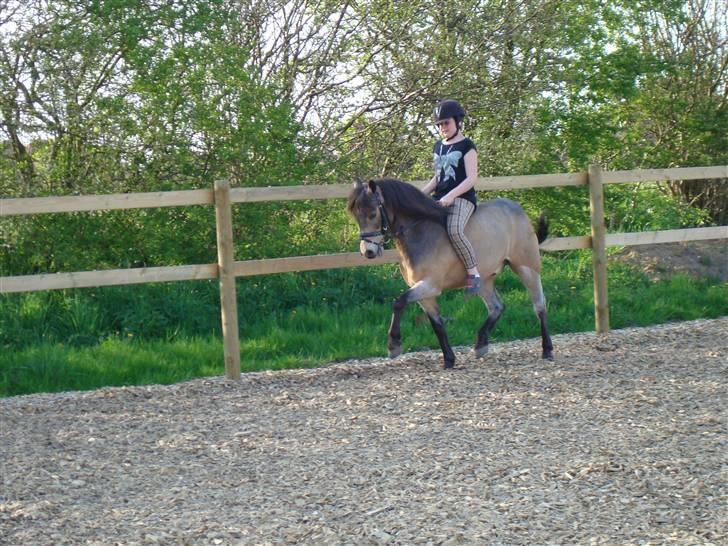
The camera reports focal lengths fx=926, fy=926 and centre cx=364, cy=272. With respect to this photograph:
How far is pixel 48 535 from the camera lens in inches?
150

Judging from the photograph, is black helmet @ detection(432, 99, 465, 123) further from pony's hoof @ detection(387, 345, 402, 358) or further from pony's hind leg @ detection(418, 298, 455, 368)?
pony's hoof @ detection(387, 345, 402, 358)

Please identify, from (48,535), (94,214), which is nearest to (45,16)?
(94,214)

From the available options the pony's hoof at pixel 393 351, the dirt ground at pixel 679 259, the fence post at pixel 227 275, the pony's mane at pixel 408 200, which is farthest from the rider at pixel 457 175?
the dirt ground at pixel 679 259

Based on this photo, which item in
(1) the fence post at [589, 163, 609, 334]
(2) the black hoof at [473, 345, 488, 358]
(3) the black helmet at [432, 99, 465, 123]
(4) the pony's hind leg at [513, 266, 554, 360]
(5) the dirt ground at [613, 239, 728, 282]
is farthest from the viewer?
(5) the dirt ground at [613, 239, 728, 282]

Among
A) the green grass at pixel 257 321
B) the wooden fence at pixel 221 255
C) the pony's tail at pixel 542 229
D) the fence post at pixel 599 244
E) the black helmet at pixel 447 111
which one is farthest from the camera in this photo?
the fence post at pixel 599 244

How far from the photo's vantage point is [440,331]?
7.23 metres

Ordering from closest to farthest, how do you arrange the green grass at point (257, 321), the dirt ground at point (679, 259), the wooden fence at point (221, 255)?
the wooden fence at point (221, 255) < the green grass at point (257, 321) < the dirt ground at point (679, 259)

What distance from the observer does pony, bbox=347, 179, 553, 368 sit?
6891mm

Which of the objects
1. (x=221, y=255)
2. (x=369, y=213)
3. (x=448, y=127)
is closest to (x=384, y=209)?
(x=369, y=213)

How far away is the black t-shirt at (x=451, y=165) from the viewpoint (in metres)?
7.23

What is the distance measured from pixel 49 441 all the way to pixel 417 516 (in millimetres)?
2554

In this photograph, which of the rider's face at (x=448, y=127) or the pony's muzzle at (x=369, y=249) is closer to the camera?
the pony's muzzle at (x=369, y=249)

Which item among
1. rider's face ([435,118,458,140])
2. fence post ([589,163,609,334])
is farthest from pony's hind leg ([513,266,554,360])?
rider's face ([435,118,458,140])

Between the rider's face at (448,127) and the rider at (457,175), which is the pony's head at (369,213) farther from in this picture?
the rider's face at (448,127)
